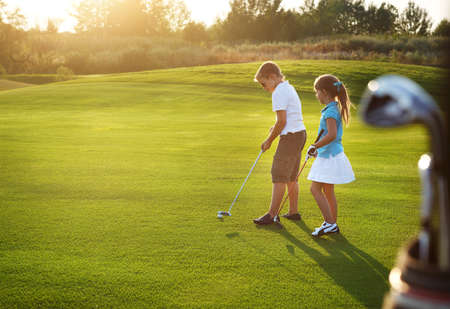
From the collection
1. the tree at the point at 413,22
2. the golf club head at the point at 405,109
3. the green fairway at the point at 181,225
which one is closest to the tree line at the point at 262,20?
the tree at the point at 413,22

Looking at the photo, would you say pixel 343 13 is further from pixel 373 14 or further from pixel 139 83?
pixel 139 83

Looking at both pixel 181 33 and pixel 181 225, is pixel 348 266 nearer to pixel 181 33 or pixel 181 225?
pixel 181 225

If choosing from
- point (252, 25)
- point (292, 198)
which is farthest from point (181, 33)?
point (292, 198)

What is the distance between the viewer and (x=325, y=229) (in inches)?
216

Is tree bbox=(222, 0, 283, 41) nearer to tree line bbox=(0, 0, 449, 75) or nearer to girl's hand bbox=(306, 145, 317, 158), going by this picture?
tree line bbox=(0, 0, 449, 75)

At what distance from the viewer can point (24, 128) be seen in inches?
634

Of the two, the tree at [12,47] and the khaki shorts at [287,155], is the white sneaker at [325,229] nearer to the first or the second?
the khaki shorts at [287,155]

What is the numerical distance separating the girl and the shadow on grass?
1.05 feet

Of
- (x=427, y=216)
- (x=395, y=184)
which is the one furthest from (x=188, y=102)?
(x=427, y=216)

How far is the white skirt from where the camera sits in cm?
545

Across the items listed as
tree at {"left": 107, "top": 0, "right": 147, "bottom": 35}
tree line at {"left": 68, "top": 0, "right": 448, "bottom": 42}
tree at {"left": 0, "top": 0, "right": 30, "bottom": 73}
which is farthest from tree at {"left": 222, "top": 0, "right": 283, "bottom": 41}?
tree at {"left": 0, "top": 0, "right": 30, "bottom": 73}

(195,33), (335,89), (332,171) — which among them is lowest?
(332,171)

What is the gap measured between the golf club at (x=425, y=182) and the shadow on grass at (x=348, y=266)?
3.16 metres

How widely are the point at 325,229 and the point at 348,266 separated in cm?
99
